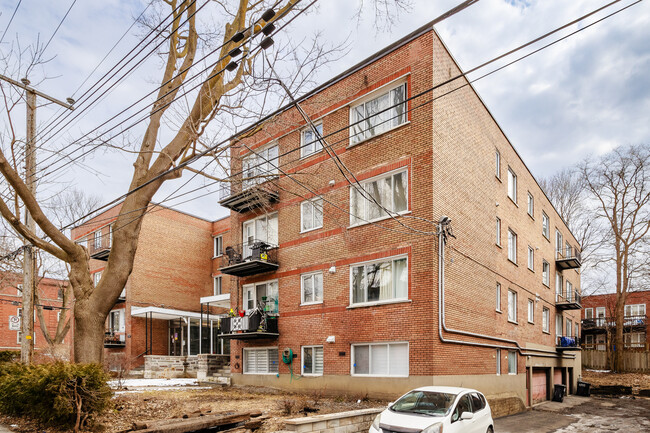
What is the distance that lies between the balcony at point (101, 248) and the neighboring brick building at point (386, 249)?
1436cm

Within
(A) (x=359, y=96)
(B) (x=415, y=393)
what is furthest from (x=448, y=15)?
(A) (x=359, y=96)

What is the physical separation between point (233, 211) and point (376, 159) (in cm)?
879

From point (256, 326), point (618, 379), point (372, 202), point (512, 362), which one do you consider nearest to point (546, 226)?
point (512, 362)

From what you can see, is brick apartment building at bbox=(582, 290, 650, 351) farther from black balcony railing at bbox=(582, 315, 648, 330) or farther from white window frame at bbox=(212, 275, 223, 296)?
white window frame at bbox=(212, 275, 223, 296)

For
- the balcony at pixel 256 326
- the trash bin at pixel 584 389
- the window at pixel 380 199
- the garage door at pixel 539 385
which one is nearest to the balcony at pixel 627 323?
the trash bin at pixel 584 389

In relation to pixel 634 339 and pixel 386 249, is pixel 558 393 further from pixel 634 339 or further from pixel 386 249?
pixel 634 339

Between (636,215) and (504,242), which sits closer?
(504,242)

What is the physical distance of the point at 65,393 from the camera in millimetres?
10227

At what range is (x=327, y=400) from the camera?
56.1 ft

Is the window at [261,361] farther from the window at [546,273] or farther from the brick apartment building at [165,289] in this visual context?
the window at [546,273]

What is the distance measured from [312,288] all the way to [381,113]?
23.8 feet

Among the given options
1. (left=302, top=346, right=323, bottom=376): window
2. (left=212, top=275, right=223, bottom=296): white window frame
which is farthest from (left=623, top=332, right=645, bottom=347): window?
(left=302, top=346, right=323, bottom=376): window

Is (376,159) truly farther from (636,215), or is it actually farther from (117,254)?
(636,215)

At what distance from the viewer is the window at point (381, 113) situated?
18078 mm
